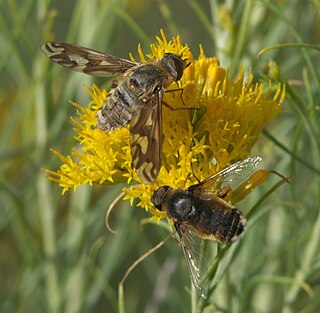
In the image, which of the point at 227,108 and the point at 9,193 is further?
the point at 9,193

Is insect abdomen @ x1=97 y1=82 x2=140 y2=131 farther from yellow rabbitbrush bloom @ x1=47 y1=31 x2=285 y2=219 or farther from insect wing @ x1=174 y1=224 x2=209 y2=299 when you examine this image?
insect wing @ x1=174 y1=224 x2=209 y2=299

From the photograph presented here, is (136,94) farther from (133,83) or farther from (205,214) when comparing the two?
(205,214)

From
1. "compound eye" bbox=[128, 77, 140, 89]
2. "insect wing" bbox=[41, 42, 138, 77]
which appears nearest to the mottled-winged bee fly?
"compound eye" bbox=[128, 77, 140, 89]

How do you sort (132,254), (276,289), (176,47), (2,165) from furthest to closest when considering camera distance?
(132,254)
(2,165)
(276,289)
(176,47)

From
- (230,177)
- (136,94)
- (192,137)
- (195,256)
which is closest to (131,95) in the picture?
(136,94)

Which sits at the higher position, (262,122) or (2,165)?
(262,122)

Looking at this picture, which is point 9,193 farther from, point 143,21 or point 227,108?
point 143,21

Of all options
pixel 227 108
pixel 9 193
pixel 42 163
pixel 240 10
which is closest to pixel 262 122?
pixel 227 108
